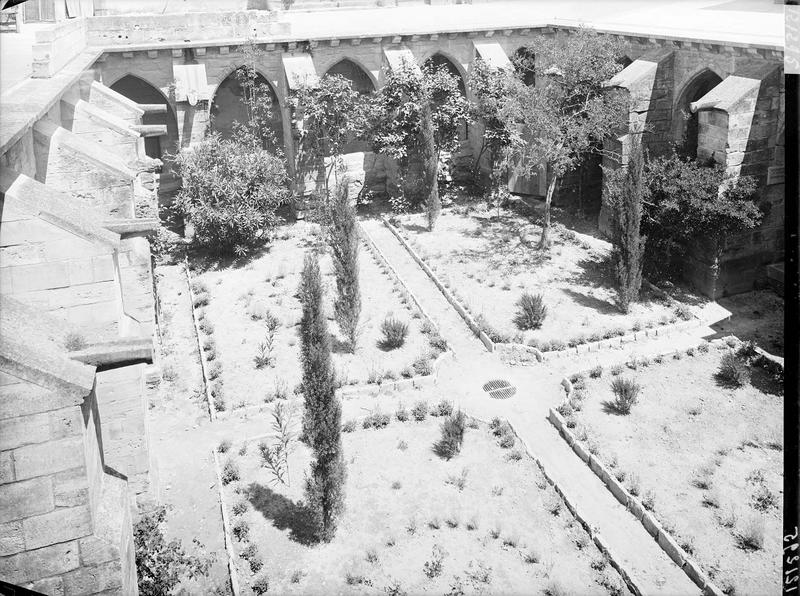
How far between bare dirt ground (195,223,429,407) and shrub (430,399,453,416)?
1.51 meters

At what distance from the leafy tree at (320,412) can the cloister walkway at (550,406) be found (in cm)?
430

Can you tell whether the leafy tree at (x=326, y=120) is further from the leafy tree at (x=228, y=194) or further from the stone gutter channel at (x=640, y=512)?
the stone gutter channel at (x=640, y=512)

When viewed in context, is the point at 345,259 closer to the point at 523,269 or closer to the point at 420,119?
the point at 523,269

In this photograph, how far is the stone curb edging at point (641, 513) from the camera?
12.1 meters

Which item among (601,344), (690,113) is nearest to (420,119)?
(690,113)

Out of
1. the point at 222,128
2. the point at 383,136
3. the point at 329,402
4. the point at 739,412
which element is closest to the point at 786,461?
the point at 329,402

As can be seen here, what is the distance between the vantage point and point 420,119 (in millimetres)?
26422

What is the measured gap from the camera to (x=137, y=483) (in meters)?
13.3

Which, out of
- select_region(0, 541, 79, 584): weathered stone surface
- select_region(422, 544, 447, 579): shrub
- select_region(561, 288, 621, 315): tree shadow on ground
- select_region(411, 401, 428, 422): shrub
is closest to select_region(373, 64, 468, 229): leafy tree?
select_region(561, 288, 621, 315): tree shadow on ground

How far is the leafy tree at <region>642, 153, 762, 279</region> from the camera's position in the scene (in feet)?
65.0

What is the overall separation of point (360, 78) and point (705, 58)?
12120mm

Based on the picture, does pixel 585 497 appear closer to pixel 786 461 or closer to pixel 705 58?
pixel 786 461

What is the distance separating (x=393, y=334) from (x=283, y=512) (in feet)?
21.0

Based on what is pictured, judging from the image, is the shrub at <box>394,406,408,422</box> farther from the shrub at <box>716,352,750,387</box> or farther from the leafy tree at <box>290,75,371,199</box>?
the leafy tree at <box>290,75,371,199</box>
